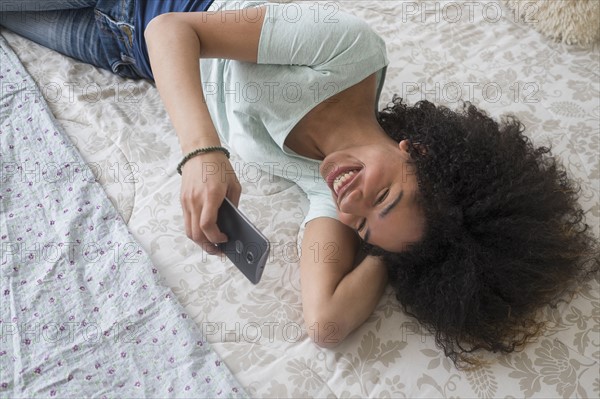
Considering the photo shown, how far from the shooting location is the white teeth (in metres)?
0.93

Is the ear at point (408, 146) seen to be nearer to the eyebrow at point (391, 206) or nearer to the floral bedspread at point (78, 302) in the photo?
the eyebrow at point (391, 206)

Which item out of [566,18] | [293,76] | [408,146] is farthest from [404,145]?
[566,18]

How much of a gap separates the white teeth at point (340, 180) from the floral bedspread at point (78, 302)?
35 centimetres

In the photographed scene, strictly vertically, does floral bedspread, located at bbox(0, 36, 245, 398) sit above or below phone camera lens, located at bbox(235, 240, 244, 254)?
below

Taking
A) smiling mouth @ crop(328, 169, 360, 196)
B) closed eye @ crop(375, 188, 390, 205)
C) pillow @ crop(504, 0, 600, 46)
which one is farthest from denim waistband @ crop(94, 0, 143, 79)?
pillow @ crop(504, 0, 600, 46)

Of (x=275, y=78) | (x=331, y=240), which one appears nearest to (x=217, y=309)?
(x=331, y=240)

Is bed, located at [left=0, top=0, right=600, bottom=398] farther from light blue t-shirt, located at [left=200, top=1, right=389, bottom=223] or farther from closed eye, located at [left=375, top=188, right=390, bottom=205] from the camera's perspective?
closed eye, located at [left=375, top=188, right=390, bottom=205]

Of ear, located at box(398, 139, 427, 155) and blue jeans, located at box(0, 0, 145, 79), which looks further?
blue jeans, located at box(0, 0, 145, 79)

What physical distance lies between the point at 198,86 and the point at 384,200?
385 mm

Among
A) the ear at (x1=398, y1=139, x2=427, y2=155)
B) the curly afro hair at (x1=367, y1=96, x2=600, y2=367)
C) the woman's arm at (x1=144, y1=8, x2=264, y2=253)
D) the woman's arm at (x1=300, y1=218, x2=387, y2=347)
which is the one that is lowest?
the woman's arm at (x1=300, y1=218, x2=387, y2=347)

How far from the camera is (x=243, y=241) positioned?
2.72 ft

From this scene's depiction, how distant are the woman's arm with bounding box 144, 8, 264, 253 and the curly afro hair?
0.32m

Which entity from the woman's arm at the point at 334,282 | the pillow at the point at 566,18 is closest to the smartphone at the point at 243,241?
the woman's arm at the point at 334,282

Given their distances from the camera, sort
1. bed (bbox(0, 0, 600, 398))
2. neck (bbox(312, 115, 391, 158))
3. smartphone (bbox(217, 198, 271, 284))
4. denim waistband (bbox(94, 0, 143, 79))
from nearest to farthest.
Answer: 1. smartphone (bbox(217, 198, 271, 284))
2. bed (bbox(0, 0, 600, 398))
3. neck (bbox(312, 115, 391, 158))
4. denim waistband (bbox(94, 0, 143, 79))
